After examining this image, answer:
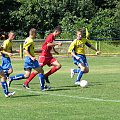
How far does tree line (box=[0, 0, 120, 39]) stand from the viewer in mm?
51900

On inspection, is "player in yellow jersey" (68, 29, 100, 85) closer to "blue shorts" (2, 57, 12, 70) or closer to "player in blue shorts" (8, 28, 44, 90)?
"player in blue shorts" (8, 28, 44, 90)

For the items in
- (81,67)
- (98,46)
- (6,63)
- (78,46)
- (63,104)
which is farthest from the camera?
(98,46)

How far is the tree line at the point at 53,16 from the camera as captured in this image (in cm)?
5190

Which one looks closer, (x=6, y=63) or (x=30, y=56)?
(x=30, y=56)

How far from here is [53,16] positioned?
179 ft

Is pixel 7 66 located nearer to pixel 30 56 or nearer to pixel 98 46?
pixel 30 56

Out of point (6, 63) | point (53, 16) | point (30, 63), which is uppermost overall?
point (30, 63)

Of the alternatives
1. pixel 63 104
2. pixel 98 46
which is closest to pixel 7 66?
pixel 63 104

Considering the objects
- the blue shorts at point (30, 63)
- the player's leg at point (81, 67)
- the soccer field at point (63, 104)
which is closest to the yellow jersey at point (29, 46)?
the blue shorts at point (30, 63)

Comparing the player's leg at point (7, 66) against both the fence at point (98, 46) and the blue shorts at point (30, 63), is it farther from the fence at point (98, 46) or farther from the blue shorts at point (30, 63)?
the fence at point (98, 46)

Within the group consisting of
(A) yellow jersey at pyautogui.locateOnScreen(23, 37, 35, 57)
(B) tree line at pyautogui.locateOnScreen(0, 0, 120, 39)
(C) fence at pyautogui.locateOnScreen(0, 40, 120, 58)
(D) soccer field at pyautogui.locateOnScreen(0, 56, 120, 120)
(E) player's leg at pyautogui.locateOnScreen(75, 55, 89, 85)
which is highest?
(A) yellow jersey at pyautogui.locateOnScreen(23, 37, 35, 57)

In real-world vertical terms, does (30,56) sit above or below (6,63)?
above

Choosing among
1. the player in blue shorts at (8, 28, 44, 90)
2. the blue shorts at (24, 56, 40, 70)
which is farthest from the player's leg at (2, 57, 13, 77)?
the blue shorts at (24, 56, 40, 70)

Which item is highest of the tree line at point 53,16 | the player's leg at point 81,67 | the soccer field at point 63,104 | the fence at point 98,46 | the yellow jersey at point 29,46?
the yellow jersey at point 29,46
